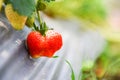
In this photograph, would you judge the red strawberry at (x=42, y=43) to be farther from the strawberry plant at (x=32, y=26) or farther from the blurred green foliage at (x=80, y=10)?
the blurred green foliage at (x=80, y=10)

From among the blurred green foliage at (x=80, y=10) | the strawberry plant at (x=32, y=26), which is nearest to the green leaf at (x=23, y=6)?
the strawberry plant at (x=32, y=26)

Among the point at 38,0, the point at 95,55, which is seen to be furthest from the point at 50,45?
the point at 95,55

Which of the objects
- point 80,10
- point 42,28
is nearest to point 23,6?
point 42,28

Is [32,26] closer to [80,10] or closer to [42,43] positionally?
[42,43]

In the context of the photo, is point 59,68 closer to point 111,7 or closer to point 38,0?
point 38,0

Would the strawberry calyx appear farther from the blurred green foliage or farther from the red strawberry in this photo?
the blurred green foliage

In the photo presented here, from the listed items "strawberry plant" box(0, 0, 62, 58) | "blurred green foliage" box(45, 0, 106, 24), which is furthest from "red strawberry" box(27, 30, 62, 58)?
"blurred green foliage" box(45, 0, 106, 24)

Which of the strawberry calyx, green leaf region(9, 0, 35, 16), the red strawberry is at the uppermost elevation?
green leaf region(9, 0, 35, 16)
